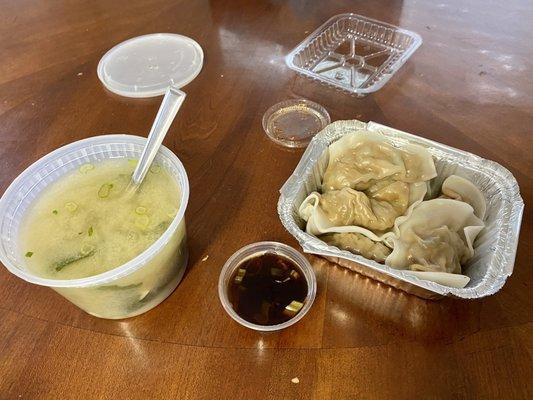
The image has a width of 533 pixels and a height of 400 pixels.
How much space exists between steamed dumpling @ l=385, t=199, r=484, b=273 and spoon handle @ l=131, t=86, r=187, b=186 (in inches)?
21.8

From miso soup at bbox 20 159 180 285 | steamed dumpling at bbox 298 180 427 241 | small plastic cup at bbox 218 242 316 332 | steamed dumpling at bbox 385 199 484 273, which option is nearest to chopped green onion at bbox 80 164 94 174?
miso soup at bbox 20 159 180 285

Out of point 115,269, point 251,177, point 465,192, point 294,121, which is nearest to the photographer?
point 115,269

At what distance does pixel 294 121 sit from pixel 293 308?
0.65 metres

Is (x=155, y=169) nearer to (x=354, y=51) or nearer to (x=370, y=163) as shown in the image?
(x=370, y=163)

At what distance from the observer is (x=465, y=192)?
111cm

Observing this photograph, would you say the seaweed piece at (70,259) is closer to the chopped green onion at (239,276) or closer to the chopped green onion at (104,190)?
the chopped green onion at (104,190)

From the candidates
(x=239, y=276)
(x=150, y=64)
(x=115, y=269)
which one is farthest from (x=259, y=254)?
(x=150, y=64)

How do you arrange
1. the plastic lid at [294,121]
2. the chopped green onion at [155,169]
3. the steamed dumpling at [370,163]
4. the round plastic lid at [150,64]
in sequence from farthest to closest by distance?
the round plastic lid at [150,64]
the plastic lid at [294,121]
the steamed dumpling at [370,163]
the chopped green onion at [155,169]

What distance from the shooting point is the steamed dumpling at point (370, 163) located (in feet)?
3.69

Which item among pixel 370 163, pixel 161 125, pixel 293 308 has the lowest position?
pixel 293 308

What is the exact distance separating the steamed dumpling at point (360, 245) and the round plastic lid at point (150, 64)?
798mm

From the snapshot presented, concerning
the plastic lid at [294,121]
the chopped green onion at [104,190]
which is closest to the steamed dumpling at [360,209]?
the plastic lid at [294,121]

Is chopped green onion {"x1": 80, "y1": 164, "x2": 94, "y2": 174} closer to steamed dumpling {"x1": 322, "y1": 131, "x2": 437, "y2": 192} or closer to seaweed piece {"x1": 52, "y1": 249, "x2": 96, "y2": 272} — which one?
seaweed piece {"x1": 52, "y1": 249, "x2": 96, "y2": 272}

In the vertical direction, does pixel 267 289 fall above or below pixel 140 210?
below
